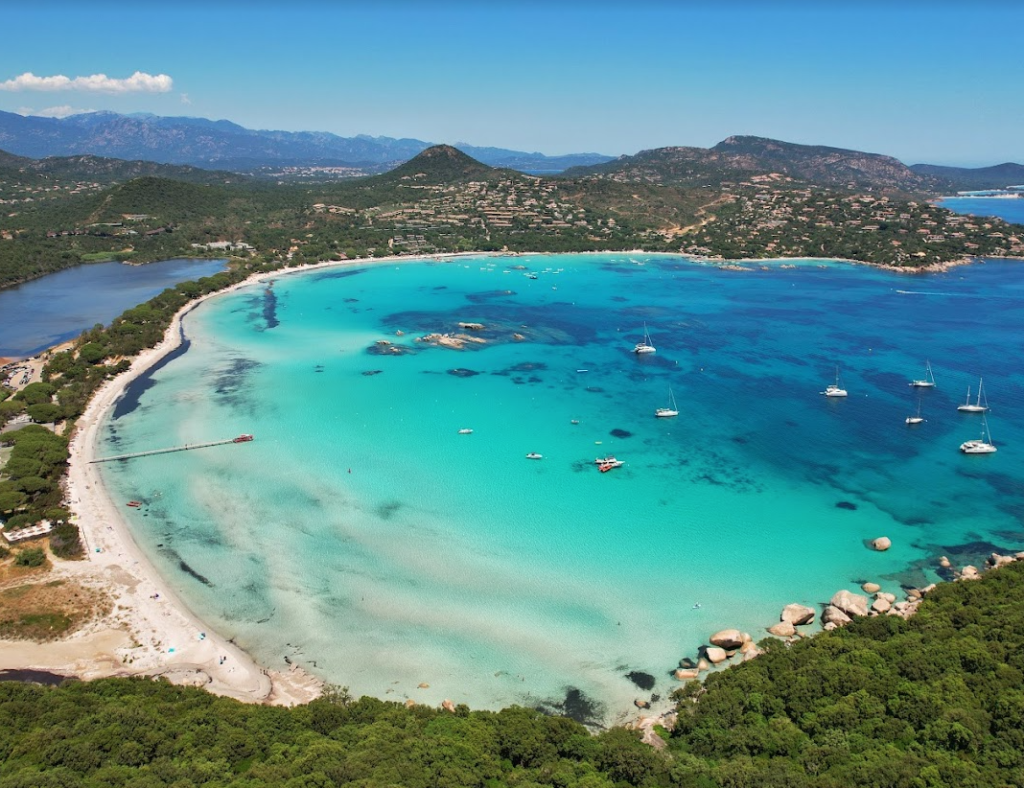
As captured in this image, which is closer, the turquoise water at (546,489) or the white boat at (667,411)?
the turquoise water at (546,489)

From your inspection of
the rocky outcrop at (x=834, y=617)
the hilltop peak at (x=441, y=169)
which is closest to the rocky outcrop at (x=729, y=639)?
the rocky outcrop at (x=834, y=617)

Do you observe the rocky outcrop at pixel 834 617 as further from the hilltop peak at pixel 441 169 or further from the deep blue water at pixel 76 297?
Result: the hilltop peak at pixel 441 169

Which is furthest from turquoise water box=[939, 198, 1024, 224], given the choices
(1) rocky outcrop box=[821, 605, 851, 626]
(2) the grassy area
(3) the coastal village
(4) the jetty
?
(2) the grassy area

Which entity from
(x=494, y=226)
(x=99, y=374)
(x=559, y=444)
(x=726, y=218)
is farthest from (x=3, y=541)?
(x=726, y=218)

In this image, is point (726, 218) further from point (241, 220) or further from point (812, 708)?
point (812, 708)

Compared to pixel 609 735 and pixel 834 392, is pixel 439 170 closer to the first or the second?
pixel 834 392

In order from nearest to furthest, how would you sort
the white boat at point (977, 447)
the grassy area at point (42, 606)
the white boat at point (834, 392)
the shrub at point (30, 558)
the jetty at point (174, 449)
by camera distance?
1. the grassy area at point (42, 606)
2. the shrub at point (30, 558)
3. the jetty at point (174, 449)
4. the white boat at point (977, 447)
5. the white boat at point (834, 392)

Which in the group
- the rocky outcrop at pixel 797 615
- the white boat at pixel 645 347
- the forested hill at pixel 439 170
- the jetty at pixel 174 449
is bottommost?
the rocky outcrop at pixel 797 615

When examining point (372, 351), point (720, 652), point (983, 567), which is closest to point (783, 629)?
point (720, 652)
